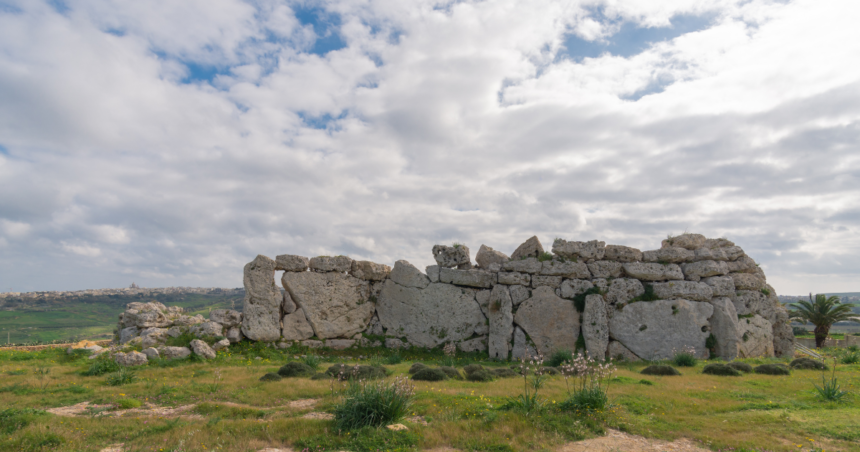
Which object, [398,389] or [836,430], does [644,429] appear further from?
[398,389]

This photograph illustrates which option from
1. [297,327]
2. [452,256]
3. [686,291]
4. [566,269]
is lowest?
[297,327]

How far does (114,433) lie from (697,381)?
15292 millimetres

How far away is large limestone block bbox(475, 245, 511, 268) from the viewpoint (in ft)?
75.0

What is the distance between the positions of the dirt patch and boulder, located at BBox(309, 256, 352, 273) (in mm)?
16656

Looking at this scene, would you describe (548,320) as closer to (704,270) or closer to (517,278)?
(517,278)

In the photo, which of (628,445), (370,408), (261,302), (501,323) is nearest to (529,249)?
(501,323)

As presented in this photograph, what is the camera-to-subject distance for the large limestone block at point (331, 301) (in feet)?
70.5

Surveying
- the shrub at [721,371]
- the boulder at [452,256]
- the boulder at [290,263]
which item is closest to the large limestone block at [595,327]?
the shrub at [721,371]

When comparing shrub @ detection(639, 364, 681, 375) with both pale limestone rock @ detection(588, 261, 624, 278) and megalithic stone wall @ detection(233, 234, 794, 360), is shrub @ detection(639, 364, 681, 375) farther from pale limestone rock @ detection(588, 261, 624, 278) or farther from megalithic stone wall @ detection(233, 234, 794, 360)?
pale limestone rock @ detection(588, 261, 624, 278)

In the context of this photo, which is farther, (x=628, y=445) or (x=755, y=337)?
(x=755, y=337)

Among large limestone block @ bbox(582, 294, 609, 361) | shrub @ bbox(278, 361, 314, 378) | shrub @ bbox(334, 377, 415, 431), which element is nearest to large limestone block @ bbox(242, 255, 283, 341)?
shrub @ bbox(278, 361, 314, 378)

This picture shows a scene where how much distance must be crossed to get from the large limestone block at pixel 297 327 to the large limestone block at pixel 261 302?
1.28 ft

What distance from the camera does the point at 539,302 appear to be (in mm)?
21172

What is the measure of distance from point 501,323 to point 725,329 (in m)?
10.3
